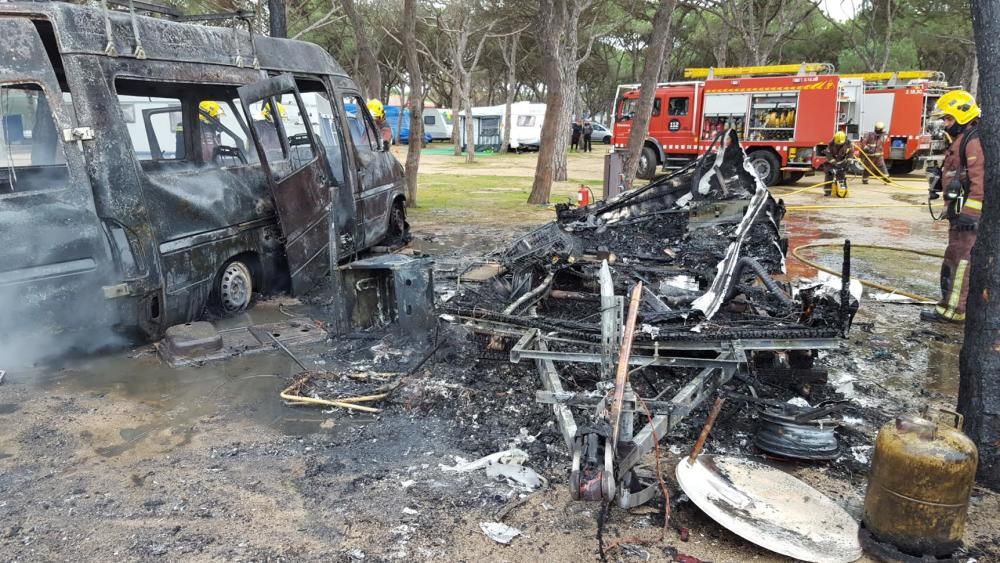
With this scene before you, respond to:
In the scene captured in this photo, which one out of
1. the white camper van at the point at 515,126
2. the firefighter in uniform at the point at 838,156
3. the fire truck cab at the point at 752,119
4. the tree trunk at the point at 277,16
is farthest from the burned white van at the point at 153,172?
the white camper van at the point at 515,126

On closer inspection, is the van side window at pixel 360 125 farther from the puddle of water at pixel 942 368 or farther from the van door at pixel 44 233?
the puddle of water at pixel 942 368

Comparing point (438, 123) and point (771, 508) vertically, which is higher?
point (438, 123)

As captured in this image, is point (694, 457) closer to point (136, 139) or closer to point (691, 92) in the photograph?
point (136, 139)

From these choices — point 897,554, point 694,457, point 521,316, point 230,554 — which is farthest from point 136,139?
point 897,554

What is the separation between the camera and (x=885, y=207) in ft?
45.2

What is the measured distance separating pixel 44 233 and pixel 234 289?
1.80 metres

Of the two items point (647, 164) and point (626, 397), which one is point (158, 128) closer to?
point (626, 397)

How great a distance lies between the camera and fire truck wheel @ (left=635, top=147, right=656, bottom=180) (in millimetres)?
19906

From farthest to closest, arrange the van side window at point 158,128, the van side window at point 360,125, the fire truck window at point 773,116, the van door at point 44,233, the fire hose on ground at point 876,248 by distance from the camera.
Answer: the fire truck window at point 773,116, the van side window at point 360,125, the fire hose on ground at point 876,248, the van side window at point 158,128, the van door at point 44,233

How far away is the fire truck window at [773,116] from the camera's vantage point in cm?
1777

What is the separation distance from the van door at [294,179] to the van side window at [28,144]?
1442 mm

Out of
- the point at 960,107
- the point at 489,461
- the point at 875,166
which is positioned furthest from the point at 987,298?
the point at 875,166

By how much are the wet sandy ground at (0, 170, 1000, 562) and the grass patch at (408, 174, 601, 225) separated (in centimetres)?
693

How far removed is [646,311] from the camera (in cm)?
453
